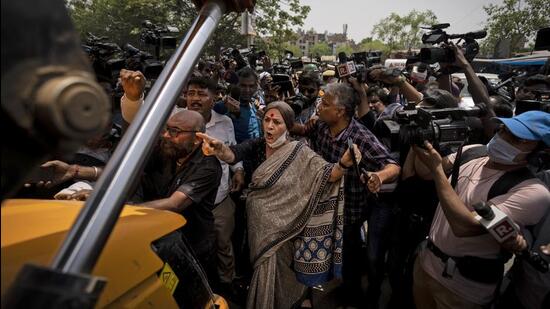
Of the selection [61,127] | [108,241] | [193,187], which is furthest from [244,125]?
A: [61,127]

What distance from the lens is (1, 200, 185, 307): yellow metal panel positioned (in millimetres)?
789

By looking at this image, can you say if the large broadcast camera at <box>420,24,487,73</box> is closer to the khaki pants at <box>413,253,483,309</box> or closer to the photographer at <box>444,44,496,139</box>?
the photographer at <box>444,44,496,139</box>

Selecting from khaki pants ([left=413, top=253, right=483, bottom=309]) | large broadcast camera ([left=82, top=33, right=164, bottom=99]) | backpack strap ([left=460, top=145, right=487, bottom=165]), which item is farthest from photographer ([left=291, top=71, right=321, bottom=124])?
khaki pants ([left=413, top=253, right=483, bottom=309])

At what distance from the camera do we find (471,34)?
3.62 meters

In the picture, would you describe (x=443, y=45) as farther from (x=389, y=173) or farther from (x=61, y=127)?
(x=61, y=127)

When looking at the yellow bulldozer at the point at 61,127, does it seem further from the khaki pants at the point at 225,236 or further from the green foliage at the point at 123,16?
the green foliage at the point at 123,16

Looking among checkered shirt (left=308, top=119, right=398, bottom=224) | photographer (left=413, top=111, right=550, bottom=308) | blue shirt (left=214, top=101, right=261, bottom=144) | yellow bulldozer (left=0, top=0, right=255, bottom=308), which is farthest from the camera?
blue shirt (left=214, top=101, right=261, bottom=144)

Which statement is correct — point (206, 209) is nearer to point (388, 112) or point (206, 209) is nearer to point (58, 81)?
point (58, 81)

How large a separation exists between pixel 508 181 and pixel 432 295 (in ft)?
2.66

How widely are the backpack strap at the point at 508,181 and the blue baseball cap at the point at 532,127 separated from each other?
0.58ft

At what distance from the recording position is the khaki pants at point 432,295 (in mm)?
2188

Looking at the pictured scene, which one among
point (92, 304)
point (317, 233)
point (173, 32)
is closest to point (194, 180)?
point (317, 233)

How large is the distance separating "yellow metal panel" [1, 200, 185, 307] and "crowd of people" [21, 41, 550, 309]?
0.50 metres

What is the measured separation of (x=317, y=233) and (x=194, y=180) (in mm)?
943
